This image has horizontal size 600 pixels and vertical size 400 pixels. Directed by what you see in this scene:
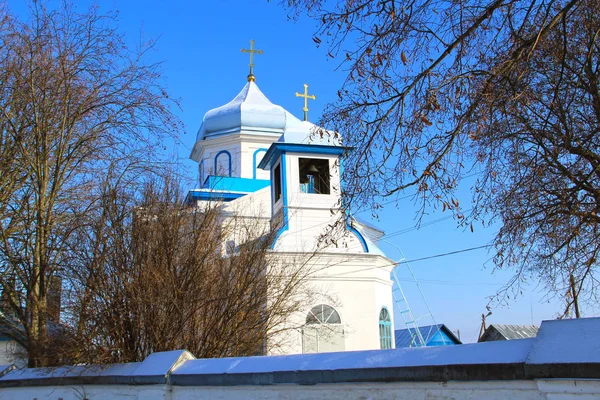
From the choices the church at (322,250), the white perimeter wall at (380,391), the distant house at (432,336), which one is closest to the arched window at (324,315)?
the church at (322,250)

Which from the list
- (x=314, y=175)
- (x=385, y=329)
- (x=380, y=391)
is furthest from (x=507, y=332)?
(x=380, y=391)

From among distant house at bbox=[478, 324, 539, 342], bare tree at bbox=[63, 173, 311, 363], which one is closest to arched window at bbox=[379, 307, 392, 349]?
bare tree at bbox=[63, 173, 311, 363]

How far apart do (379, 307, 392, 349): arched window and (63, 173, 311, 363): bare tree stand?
722cm

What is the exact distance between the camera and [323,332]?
16.1 meters

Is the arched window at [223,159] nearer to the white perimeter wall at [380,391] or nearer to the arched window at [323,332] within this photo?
the arched window at [323,332]

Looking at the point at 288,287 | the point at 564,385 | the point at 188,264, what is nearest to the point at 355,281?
the point at 288,287

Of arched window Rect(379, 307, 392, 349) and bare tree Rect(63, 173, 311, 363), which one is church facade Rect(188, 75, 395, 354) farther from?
bare tree Rect(63, 173, 311, 363)

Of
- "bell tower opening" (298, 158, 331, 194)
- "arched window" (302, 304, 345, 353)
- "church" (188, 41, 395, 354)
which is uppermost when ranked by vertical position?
"bell tower opening" (298, 158, 331, 194)

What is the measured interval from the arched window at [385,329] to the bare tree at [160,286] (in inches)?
284

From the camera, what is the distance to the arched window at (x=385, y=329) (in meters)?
17.5

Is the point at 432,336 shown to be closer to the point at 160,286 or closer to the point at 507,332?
the point at 507,332

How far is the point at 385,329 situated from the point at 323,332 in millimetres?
2419

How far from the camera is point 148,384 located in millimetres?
7133

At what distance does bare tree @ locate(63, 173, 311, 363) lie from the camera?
8.91 m
